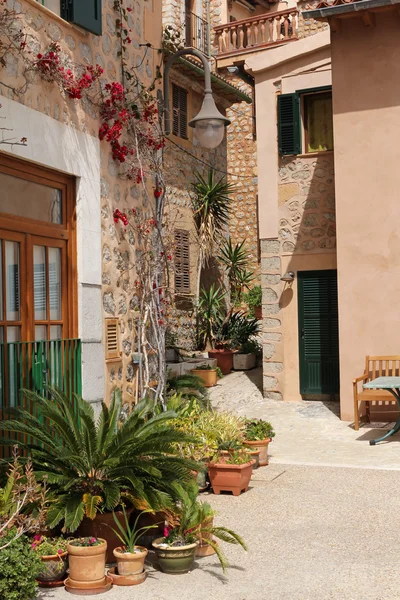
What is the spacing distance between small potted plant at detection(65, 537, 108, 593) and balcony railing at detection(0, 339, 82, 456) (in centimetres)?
141

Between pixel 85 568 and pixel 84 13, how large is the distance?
4.78 m

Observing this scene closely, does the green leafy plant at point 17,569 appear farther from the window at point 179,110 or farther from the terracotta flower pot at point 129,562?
the window at point 179,110

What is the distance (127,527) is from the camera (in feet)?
17.1

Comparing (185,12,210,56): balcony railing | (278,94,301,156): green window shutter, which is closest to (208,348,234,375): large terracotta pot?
(278,94,301,156): green window shutter

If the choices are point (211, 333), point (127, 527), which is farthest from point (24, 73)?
point (211, 333)

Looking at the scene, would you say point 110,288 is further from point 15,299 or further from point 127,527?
point 127,527

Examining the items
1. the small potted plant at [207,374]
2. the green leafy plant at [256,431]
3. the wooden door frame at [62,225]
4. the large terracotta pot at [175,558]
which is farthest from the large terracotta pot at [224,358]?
the large terracotta pot at [175,558]

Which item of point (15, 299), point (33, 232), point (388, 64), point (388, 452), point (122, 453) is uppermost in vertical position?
point (388, 64)

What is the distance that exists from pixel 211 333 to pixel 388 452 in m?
7.38

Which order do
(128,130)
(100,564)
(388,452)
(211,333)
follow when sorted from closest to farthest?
(100,564)
(128,130)
(388,452)
(211,333)

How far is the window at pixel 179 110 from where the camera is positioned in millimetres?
18453

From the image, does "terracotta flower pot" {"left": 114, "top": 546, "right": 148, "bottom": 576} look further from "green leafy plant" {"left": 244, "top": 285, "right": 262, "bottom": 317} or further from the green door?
"green leafy plant" {"left": 244, "top": 285, "right": 262, "bottom": 317}

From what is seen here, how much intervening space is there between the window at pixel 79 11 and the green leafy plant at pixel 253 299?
40.3 ft

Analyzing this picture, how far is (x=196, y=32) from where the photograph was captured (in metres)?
22.6
